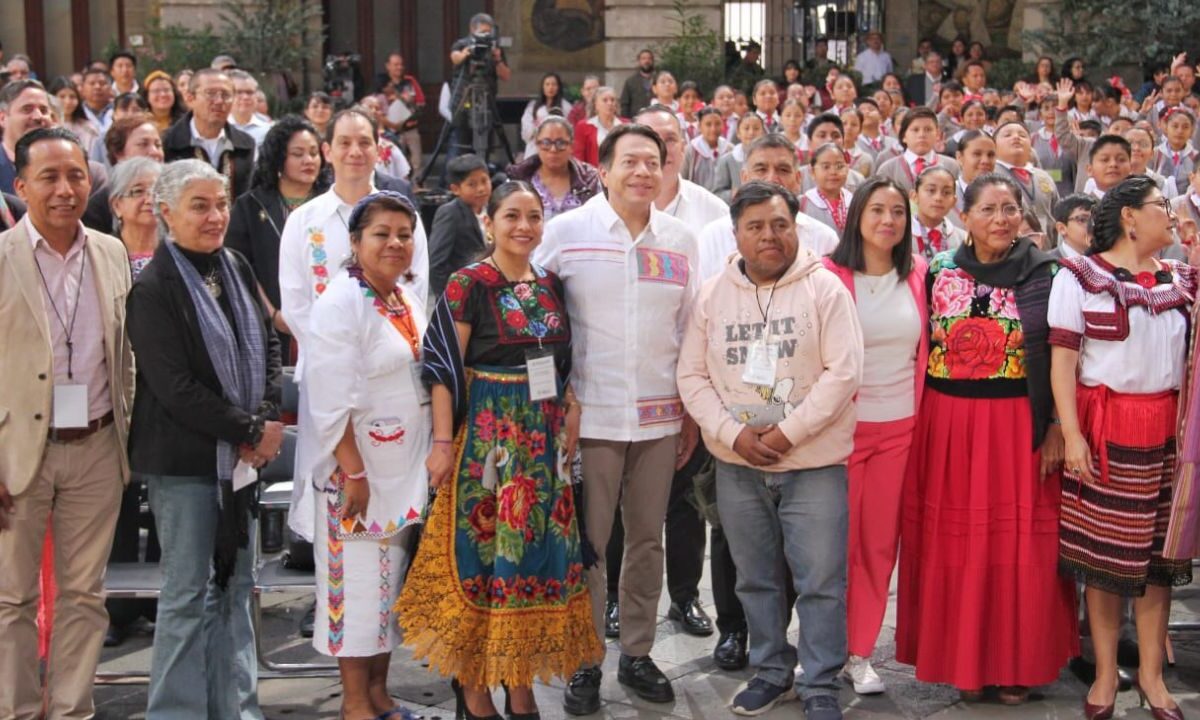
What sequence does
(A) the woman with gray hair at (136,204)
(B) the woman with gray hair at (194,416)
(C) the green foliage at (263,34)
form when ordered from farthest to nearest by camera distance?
1. (C) the green foliage at (263,34)
2. (A) the woman with gray hair at (136,204)
3. (B) the woman with gray hair at (194,416)

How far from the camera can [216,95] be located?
7914 millimetres

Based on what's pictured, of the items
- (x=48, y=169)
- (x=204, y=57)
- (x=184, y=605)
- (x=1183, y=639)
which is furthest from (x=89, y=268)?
(x=204, y=57)

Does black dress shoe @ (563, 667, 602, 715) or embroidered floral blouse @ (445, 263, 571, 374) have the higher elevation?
embroidered floral blouse @ (445, 263, 571, 374)

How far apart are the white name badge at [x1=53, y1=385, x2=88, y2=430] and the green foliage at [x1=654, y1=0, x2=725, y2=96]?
46.3ft

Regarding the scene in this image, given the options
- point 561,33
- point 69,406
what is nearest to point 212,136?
point 69,406

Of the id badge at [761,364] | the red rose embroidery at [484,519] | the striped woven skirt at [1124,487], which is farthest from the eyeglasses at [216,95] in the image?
the striped woven skirt at [1124,487]

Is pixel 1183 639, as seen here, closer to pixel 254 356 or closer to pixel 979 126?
pixel 254 356

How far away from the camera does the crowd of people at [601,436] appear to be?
184 inches

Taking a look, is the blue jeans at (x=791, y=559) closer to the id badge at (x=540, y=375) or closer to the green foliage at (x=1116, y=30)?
the id badge at (x=540, y=375)

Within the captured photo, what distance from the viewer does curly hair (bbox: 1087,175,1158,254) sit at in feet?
16.7

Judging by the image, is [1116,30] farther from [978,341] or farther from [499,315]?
[499,315]

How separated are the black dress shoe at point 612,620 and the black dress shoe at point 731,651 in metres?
0.43

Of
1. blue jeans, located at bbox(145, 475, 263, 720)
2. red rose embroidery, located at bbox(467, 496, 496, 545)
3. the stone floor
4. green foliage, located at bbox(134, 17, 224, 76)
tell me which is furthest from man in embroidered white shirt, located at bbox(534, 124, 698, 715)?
green foliage, located at bbox(134, 17, 224, 76)

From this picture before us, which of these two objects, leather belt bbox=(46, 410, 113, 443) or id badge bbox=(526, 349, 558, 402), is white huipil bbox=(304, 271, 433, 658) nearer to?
id badge bbox=(526, 349, 558, 402)
